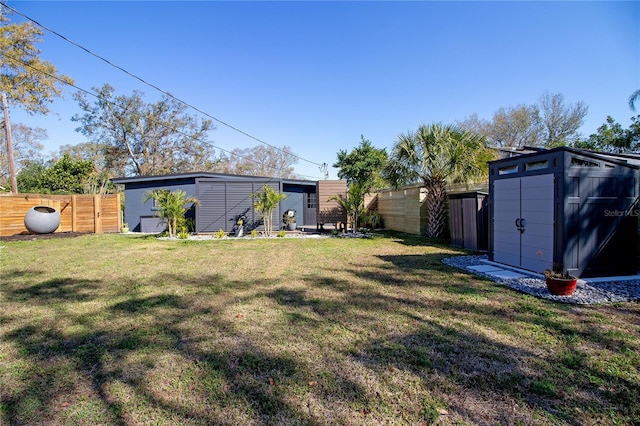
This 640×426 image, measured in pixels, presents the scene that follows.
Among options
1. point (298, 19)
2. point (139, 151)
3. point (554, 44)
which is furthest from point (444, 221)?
point (139, 151)

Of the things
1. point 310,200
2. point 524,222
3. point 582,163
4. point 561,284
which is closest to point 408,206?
point 310,200

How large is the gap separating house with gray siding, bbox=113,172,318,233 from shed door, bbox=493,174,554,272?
8628mm

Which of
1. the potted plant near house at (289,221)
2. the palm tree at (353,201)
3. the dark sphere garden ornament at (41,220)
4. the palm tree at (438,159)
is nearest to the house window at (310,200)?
the potted plant near house at (289,221)

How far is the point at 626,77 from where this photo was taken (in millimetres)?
10281

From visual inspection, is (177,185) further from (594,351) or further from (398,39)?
(594,351)

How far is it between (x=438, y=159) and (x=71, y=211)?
14.8 m

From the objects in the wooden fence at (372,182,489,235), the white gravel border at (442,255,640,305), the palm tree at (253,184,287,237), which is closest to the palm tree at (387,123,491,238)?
the wooden fence at (372,182,489,235)

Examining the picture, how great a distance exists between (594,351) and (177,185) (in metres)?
16.0

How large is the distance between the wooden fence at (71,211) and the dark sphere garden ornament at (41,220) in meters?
0.47

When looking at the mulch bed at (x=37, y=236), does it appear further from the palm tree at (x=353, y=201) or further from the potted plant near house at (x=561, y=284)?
the potted plant near house at (x=561, y=284)

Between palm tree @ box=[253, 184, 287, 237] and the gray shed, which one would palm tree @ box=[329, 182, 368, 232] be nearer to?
palm tree @ box=[253, 184, 287, 237]

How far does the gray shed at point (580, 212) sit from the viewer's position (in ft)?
16.8

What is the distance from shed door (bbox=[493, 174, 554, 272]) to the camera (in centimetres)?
537

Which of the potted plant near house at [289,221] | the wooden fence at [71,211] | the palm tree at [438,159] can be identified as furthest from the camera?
the potted plant near house at [289,221]
